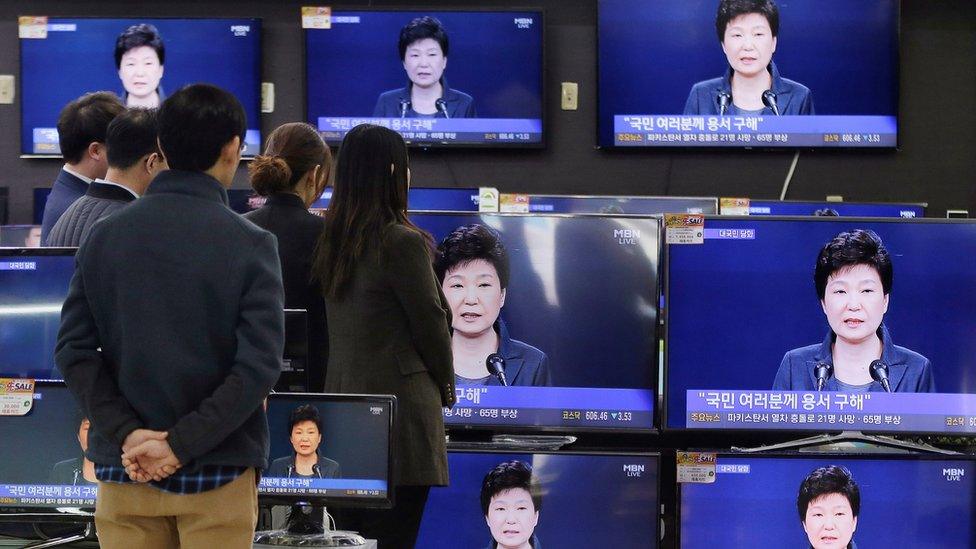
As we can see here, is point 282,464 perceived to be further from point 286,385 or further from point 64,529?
point 64,529

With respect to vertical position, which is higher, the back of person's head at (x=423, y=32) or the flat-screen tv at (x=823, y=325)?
the back of person's head at (x=423, y=32)

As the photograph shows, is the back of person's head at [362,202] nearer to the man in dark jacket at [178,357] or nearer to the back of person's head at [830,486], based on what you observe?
the man in dark jacket at [178,357]

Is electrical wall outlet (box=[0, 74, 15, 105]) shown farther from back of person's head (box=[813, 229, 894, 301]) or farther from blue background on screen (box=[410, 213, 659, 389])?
back of person's head (box=[813, 229, 894, 301])

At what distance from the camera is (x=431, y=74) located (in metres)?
6.38

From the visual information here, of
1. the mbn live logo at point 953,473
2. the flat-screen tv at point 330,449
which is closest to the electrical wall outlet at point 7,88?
the flat-screen tv at point 330,449

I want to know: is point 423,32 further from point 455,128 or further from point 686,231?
point 686,231

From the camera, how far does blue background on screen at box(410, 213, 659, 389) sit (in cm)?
326

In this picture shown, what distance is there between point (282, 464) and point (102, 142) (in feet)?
4.12

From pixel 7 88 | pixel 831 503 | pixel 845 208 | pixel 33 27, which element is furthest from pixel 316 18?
pixel 831 503

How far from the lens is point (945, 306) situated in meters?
3.21

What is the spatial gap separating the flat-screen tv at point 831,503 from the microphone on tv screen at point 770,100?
133 inches

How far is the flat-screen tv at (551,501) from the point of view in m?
3.28

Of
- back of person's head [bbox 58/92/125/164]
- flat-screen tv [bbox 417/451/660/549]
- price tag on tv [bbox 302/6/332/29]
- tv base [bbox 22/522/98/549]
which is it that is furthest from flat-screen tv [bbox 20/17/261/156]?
tv base [bbox 22/522/98/549]

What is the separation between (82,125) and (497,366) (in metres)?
1.35
